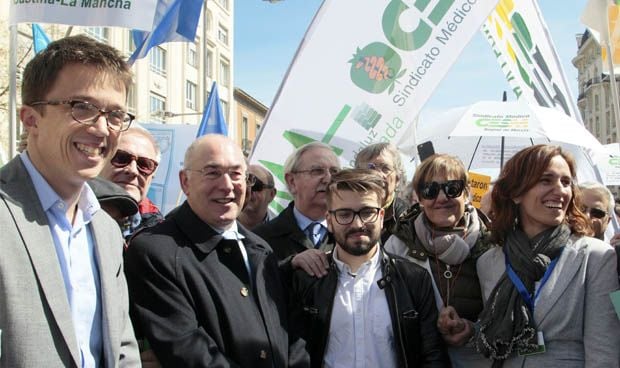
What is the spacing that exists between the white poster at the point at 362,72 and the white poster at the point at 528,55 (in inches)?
→ 81.9

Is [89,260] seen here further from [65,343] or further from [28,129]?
[28,129]

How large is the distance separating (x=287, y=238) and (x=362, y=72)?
2.60m

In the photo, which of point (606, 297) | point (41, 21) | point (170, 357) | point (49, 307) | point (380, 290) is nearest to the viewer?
point (49, 307)

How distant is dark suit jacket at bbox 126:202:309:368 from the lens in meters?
2.68

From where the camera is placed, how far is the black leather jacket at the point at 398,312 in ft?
10.1

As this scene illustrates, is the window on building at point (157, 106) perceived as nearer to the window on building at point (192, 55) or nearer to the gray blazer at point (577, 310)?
the window on building at point (192, 55)

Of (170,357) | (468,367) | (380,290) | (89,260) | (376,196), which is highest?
(376,196)

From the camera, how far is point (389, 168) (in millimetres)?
4418

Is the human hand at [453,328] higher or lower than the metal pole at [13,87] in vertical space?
lower

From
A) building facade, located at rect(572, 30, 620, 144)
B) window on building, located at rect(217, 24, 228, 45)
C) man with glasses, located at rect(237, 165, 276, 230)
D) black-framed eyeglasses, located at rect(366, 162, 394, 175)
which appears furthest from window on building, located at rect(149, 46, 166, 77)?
building facade, located at rect(572, 30, 620, 144)

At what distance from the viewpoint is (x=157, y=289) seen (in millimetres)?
2750

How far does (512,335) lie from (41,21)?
5.00 m

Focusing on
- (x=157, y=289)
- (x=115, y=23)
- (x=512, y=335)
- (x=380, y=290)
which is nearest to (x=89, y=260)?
(x=157, y=289)

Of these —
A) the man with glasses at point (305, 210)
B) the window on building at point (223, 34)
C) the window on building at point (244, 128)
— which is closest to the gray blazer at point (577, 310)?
the man with glasses at point (305, 210)
